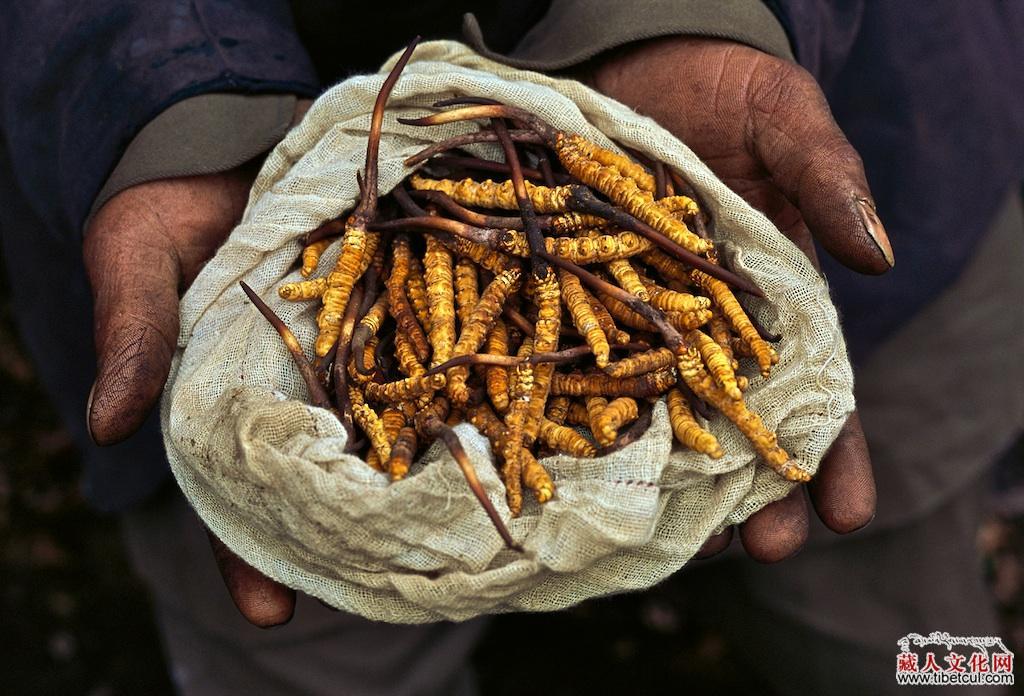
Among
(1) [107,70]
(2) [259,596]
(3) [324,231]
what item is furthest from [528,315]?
(1) [107,70]

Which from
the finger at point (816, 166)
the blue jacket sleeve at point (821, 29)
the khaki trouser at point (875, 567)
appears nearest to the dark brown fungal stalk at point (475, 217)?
the finger at point (816, 166)

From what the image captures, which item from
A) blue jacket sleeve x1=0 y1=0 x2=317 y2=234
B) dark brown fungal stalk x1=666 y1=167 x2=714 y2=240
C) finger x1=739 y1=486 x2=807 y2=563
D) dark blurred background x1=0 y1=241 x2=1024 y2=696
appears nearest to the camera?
finger x1=739 y1=486 x2=807 y2=563

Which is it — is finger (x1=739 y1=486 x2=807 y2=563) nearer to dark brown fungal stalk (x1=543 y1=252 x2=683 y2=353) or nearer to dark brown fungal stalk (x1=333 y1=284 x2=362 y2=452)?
dark brown fungal stalk (x1=543 y1=252 x2=683 y2=353)

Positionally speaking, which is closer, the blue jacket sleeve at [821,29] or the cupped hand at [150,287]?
the cupped hand at [150,287]

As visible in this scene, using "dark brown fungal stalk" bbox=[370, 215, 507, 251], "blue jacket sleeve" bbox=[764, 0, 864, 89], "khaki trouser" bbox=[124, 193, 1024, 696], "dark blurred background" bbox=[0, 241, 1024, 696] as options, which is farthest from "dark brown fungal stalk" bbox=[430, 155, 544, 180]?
"dark blurred background" bbox=[0, 241, 1024, 696]

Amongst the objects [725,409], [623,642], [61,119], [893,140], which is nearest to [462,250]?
[725,409]

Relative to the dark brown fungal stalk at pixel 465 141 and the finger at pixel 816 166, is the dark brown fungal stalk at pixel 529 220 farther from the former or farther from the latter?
the finger at pixel 816 166
